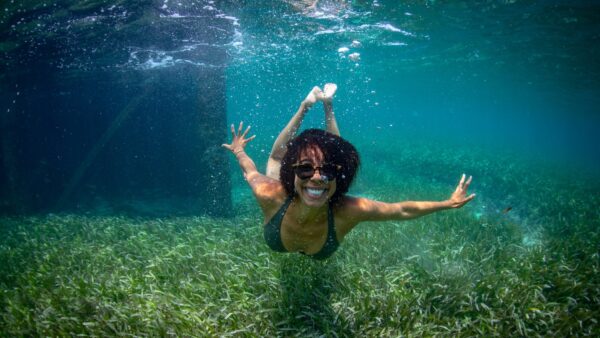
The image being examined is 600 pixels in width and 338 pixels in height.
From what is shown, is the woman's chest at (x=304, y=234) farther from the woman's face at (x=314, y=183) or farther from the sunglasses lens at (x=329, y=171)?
the sunglasses lens at (x=329, y=171)

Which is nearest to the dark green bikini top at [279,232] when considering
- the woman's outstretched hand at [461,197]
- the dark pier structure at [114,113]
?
the woman's outstretched hand at [461,197]

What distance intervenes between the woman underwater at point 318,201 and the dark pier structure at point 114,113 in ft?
26.7

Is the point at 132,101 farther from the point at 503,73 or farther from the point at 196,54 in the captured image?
the point at 503,73

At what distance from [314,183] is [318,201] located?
0.84 ft

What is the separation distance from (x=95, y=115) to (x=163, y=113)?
212 inches

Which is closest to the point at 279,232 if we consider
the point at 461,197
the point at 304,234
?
the point at 304,234

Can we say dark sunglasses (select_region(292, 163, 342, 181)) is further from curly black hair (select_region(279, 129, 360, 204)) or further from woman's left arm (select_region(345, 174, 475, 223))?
woman's left arm (select_region(345, 174, 475, 223))

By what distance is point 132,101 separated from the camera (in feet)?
60.5

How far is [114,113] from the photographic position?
59.2ft

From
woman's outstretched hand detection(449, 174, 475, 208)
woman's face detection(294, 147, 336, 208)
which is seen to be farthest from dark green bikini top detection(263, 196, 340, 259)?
woman's outstretched hand detection(449, 174, 475, 208)

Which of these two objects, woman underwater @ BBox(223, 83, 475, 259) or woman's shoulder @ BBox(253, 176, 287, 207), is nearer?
woman underwater @ BBox(223, 83, 475, 259)

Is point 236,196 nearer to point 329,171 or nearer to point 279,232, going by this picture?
point 279,232

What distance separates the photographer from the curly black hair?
3625 mm

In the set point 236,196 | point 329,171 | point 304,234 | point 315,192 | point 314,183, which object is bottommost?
point 236,196
